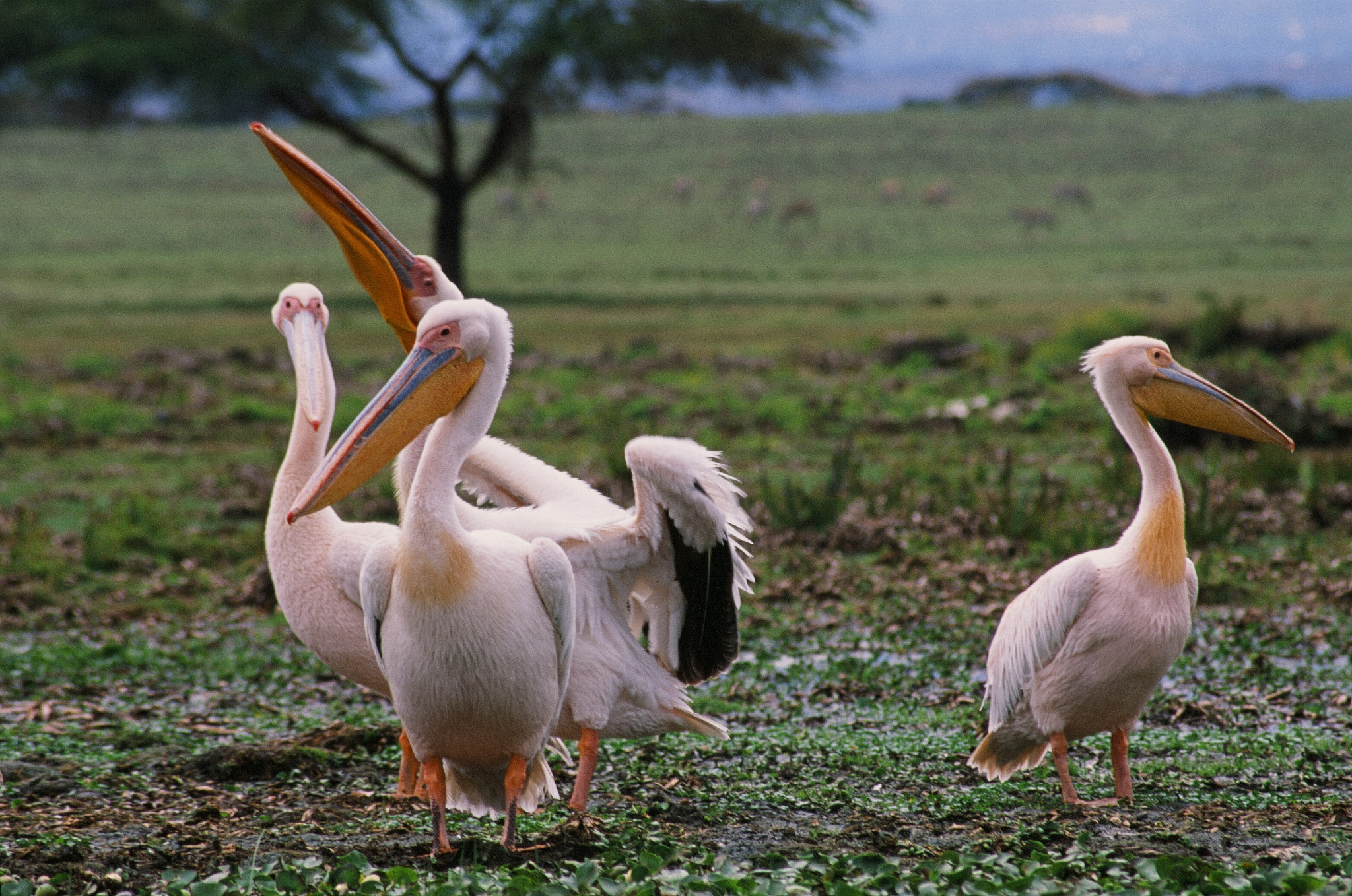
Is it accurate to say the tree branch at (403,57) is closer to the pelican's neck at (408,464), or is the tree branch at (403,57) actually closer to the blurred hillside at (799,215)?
the blurred hillside at (799,215)

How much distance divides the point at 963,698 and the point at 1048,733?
1.11 meters

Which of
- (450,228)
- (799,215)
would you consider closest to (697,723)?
(450,228)

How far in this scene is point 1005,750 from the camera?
4418 mm

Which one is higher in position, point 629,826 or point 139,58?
point 139,58

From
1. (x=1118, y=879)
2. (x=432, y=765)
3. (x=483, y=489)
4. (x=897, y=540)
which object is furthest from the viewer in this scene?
(x=897, y=540)

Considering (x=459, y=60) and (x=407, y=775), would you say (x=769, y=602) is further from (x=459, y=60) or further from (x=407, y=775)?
(x=459, y=60)

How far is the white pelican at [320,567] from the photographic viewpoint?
4.37 m

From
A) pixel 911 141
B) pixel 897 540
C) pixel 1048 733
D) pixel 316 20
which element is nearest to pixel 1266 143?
pixel 911 141

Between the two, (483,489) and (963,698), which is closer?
(483,489)

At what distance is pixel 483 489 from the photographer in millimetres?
5000

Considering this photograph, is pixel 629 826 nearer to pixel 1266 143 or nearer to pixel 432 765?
pixel 432 765

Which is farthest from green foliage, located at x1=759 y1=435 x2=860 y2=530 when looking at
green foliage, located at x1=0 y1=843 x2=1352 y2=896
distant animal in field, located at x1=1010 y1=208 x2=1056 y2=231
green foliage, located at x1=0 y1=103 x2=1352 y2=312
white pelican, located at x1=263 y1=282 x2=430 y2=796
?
distant animal in field, located at x1=1010 y1=208 x2=1056 y2=231

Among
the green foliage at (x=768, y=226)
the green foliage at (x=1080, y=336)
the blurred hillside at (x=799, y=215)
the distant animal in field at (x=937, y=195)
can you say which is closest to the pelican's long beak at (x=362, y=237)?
the green foliage at (x=1080, y=336)

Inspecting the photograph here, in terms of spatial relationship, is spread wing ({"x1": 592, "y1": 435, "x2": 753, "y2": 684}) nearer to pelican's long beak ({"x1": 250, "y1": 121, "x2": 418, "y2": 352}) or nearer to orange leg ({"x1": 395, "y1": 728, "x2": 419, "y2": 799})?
orange leg ({"x1": 395, "y1": 728, "x2": 419, "y2": 799})
